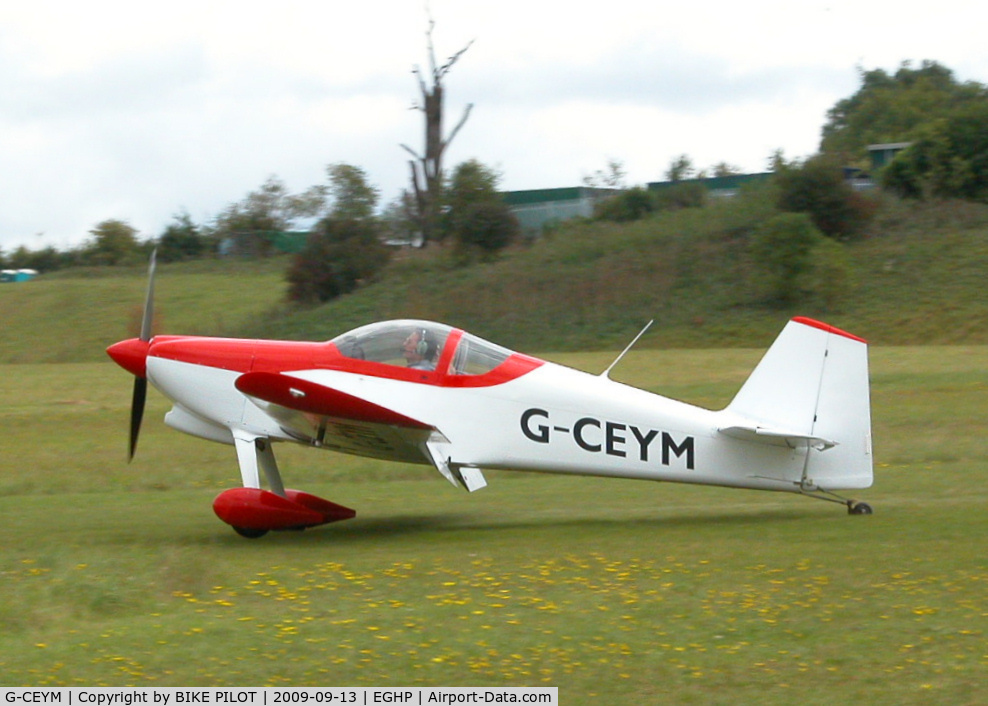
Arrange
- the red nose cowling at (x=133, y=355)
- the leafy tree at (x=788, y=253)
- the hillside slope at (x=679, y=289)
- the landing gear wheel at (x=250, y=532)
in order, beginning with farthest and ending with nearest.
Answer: the leafy tree at (x=788, y=253), the hillside slope at (x=679, y=289), the red nose cowling at (x=133, y=355), the landing gear wheel at (x=250, y=532)

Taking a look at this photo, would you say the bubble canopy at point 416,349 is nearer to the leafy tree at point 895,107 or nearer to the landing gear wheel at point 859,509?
the landing gear wheel at point 859,509

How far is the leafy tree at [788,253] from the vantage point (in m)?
34.5

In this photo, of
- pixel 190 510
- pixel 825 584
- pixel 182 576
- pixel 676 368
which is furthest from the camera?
pixel 676 368

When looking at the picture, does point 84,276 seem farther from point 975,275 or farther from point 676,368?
point 975,275

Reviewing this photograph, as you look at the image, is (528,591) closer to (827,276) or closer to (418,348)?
(418,348)

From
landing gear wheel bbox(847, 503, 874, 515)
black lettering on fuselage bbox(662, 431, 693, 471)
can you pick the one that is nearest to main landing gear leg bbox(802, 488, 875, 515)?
landing gear wheel bbox(847, 503, 874, 515)

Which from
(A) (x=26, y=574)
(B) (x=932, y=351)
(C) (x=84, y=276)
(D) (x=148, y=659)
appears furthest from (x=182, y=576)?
(C) (x=84, y=276)

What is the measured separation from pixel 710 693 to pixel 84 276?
47261 millimetres

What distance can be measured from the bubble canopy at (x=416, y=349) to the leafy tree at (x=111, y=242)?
51906mm

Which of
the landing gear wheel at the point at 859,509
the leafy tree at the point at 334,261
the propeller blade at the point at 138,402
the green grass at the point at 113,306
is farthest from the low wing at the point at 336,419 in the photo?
the leafy tree at the point at 334,261

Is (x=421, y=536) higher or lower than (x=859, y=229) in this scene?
lower

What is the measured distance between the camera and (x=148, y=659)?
563cm

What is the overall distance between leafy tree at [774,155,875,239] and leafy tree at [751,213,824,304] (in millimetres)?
4525

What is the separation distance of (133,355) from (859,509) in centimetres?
655
